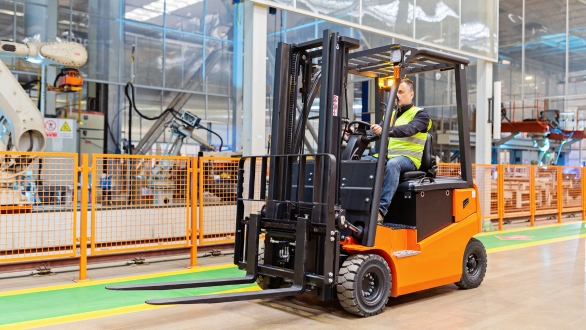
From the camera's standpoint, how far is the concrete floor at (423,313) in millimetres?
5031

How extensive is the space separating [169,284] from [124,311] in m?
0.77

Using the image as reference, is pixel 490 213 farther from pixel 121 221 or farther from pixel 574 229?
pixel 121 221

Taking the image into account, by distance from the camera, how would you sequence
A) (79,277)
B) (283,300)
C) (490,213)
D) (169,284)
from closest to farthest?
(169,284), (283,300), (79,277), (490,213)

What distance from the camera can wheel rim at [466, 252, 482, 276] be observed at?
6.77 meters

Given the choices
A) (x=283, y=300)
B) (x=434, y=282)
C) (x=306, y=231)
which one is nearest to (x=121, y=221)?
(x=283, y=300)

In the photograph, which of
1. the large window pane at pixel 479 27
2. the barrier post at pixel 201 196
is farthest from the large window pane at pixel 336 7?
the large window pane at pixel 479 27

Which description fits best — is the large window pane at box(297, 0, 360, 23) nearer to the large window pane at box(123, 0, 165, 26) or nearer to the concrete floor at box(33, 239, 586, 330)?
the concrete floor at box(33, 239, 586, 330)

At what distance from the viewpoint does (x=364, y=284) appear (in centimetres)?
540

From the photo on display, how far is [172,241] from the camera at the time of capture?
27.9 ft

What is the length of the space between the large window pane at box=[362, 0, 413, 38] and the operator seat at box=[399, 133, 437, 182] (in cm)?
599

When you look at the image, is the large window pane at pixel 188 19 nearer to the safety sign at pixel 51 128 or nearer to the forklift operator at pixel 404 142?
the safety sign at pixel 51 128

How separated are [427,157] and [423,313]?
1665 millimetres

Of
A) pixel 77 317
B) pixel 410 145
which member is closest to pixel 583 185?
pixel 410 145

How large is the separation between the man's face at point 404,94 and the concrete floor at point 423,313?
2183 millimetres
